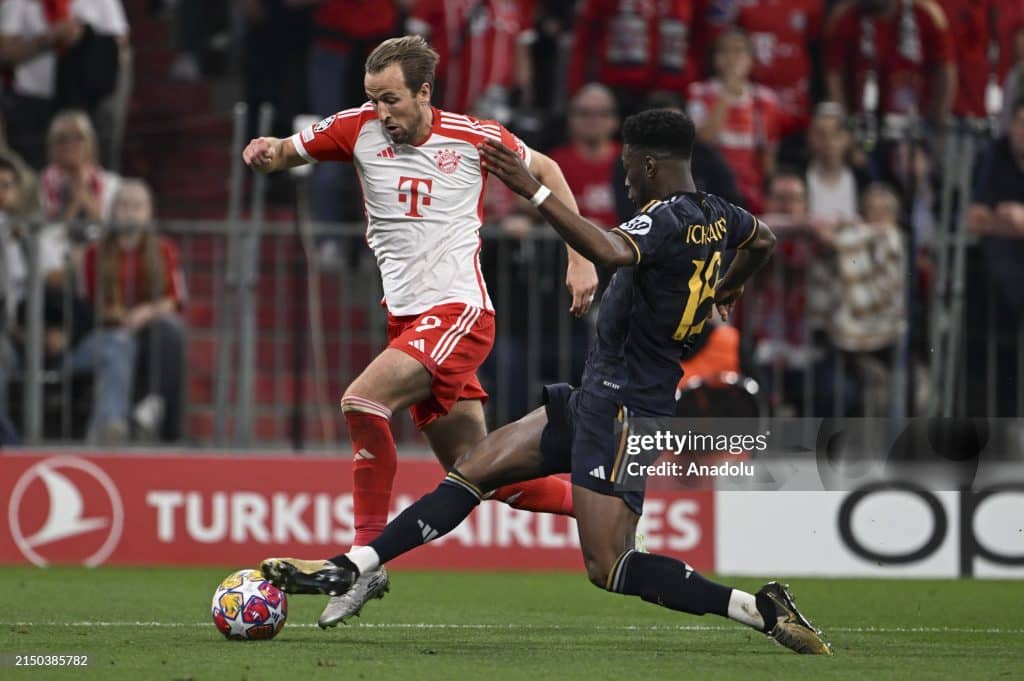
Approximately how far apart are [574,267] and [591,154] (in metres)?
5.41

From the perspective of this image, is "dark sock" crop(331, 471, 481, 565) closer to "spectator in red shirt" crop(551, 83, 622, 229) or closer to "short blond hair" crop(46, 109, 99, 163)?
"spectator in red shirt" crop(551, 83, 622, 229)

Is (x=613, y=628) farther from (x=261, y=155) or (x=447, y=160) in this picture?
(x=261, y=155)

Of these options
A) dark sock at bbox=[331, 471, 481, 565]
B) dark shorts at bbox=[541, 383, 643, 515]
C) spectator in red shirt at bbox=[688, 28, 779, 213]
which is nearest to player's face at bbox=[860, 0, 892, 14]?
spectator in red shirt at bbox=[688, 28, 779, 213]

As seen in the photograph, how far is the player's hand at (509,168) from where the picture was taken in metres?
6.92

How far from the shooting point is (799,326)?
1254 centimetres

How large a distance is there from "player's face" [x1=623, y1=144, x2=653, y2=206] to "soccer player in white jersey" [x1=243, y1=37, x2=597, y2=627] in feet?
2.02

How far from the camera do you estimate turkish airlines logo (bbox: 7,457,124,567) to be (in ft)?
39.1

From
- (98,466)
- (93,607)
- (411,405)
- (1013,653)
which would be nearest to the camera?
(1013,653)

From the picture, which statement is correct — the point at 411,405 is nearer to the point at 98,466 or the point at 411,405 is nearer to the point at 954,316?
the point at 98,466

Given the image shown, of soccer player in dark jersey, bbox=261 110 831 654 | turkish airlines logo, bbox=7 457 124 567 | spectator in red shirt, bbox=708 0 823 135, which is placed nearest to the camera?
soccer player in dark jersey, bbox=261 110 831 654

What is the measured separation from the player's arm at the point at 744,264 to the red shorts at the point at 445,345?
1029 millimetres

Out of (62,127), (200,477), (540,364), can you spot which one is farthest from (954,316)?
(62,127)

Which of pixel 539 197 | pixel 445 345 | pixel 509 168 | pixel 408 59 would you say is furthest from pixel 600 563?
pixel 408 59

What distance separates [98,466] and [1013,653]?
642 centimetres
